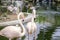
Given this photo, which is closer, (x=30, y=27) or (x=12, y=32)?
(x=12, y=32)

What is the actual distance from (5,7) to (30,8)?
32 cm

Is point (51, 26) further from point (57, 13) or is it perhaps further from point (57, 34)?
point (57, 13)

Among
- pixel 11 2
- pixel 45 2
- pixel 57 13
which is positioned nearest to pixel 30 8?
pixel 11 2

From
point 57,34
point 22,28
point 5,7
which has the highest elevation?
point 5,7

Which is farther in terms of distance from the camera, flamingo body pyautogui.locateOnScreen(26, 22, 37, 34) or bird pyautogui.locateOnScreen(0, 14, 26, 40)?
flamingo body pyautogui.locateOnScreen(26, 22, 37, 34)

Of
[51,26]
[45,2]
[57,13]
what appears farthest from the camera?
[57,13]

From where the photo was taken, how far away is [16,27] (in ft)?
7.61

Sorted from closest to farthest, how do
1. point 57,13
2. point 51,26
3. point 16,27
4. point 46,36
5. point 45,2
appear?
1. point 16,27
2. point 46,36
3. point 51,26
4. point 45,2
5. point 57,13

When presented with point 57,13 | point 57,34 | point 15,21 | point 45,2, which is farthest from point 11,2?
point 57,13

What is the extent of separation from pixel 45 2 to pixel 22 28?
6.54 feet

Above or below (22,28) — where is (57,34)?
below

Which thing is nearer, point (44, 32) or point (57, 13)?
point (44, 32)

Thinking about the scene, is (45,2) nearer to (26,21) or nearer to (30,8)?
(30,8)

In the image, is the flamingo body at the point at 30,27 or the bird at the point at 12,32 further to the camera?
the flamingo body at the point at 30,27
